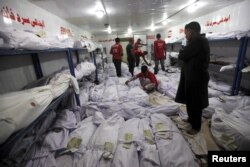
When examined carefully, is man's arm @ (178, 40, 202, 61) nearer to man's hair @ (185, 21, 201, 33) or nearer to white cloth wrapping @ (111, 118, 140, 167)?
man's hair @ (185, 21, 201, 33)

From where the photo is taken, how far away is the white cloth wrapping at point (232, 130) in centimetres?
133

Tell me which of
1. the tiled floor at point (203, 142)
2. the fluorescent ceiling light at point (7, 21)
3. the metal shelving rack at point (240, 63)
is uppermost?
the fluorescent ceiling light at point (7, 21)

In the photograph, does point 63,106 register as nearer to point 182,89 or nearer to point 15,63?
point 15,63

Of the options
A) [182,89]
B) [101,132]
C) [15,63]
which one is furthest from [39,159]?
[182,89]

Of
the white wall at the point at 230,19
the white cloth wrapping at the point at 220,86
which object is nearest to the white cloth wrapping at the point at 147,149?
the white cloth wrapping at the point at 220,86

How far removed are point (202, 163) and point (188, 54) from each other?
3.38 ft

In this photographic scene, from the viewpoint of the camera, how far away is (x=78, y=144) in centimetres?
135

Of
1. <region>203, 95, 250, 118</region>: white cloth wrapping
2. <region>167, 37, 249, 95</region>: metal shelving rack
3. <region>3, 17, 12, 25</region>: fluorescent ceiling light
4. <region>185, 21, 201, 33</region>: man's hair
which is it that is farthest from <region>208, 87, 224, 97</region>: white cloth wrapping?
<region>3, 17, 12, 25</region>: fluorescent ceiling light

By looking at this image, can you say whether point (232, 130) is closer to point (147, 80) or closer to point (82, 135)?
point (82, 135)

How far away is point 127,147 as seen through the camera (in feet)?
4.32

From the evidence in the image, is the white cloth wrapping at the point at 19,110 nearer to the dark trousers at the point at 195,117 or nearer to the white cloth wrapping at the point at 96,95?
the white cloth wrapping at the point at 96,95

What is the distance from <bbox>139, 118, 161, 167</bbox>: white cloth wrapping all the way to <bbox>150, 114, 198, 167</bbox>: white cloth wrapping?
0.14ft

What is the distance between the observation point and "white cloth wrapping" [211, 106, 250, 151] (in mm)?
1330

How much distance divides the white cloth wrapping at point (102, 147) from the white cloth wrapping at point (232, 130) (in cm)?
109
